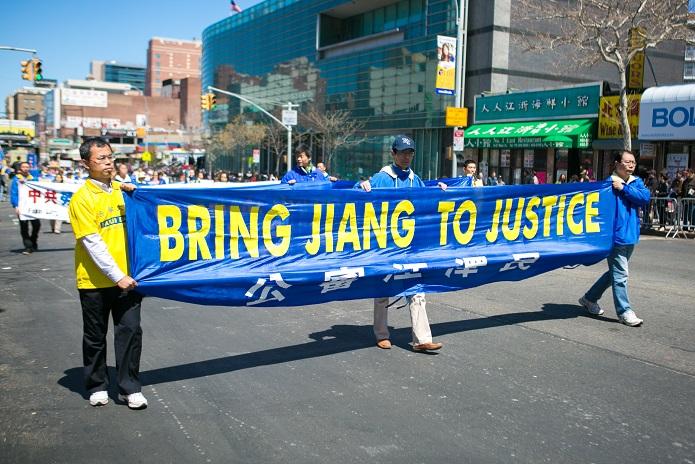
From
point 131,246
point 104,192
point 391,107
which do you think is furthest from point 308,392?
point 391,107

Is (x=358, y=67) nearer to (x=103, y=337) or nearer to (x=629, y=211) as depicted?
(x=629, y=211)

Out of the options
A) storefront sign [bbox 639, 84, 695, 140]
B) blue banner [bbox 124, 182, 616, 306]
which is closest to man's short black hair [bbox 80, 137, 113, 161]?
blue banner [bbox 124, 182, 616, 306]

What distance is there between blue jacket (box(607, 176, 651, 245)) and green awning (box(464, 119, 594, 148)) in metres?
22.6

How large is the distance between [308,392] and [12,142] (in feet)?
247

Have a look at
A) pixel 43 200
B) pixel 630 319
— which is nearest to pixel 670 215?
pixel 630 319

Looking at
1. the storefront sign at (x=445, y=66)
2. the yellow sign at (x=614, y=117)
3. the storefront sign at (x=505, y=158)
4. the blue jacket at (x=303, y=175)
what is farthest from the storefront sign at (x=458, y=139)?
the storefront sign at (x=505, y=158)

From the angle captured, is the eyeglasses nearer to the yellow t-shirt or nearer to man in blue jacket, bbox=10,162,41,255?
the yellow t-shirt

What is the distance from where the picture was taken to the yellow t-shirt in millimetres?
4344

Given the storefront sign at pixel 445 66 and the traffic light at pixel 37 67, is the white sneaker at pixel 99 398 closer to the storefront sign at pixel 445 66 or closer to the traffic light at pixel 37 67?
the storefront sign at pixel 445 66

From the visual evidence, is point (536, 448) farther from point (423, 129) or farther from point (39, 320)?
point (423, 129)

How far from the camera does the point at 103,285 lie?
14.7 ft

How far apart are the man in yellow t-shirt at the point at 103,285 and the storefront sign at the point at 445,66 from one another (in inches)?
831

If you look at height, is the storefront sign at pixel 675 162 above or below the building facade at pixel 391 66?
below

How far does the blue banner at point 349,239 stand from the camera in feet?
16.2
